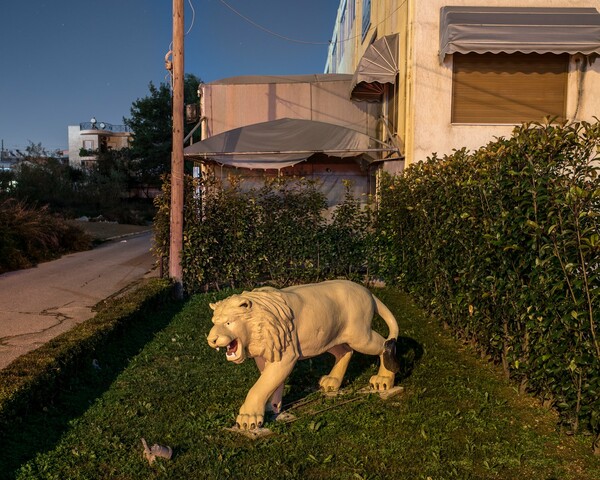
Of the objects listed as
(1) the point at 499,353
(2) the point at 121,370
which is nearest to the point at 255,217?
(2) the point at 121,370

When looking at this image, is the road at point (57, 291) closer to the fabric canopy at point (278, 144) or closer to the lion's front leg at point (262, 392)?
the lion's front leg at point (262, 392)

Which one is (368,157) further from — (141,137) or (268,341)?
(141,137)

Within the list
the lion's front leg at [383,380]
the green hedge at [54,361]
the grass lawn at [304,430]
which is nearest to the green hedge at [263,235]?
the green hedge at [54,361]

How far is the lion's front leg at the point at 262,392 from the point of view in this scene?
13.7ft

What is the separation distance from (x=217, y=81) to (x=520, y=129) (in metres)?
10.6

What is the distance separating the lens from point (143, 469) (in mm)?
3701

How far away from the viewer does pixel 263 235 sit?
10.2 m

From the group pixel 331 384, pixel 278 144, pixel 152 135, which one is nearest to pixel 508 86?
pixel 278 144

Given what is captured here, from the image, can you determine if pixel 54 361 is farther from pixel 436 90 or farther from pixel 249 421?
pixel 436 90

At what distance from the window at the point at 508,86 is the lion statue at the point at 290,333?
7.25m

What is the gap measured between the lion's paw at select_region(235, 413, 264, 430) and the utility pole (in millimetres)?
5843

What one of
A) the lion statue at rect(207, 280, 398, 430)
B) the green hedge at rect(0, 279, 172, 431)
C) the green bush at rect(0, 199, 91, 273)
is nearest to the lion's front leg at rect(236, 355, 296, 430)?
the lion statue at rect(207, 280, 398, 430)

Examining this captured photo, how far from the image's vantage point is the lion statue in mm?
4039

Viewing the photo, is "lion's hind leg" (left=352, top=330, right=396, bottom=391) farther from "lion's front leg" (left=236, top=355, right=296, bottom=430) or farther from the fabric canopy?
the fabric canopy
